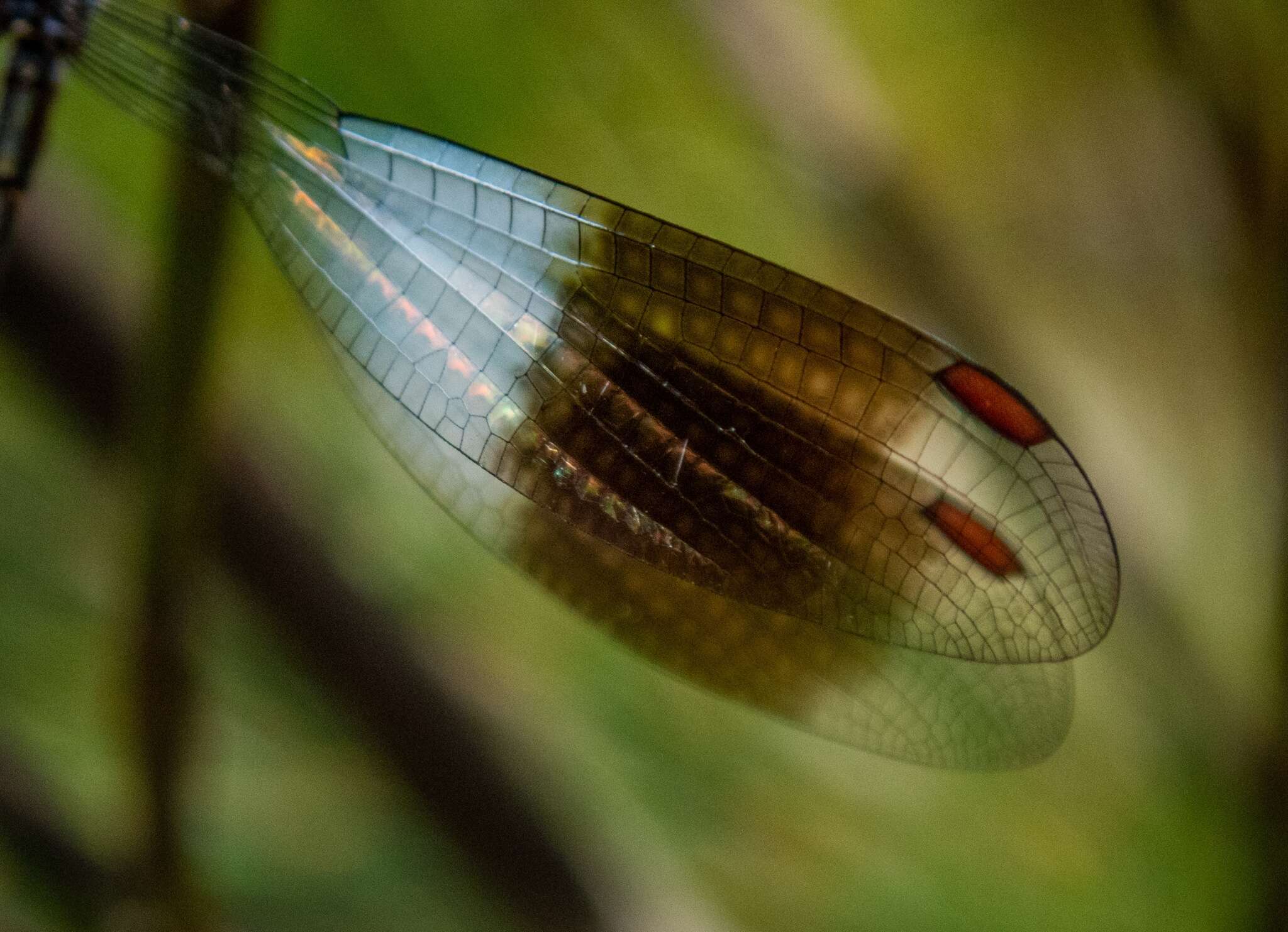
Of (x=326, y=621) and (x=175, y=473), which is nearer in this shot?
(x=175, y=473)

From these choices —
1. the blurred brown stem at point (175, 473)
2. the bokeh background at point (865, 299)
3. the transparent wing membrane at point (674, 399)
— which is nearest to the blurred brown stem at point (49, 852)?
the bokeh background at point (865, 299)

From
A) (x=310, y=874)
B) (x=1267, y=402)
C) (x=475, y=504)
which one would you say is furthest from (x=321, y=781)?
(x=1267, y=402)

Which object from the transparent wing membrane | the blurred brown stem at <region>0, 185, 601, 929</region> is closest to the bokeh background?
the blurred brown stem at <region>0, 185, 601, 929</region>

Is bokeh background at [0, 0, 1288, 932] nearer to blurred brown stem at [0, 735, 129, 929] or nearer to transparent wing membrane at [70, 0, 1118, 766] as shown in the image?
blurred brown stem at [0, 735, 129, 929]

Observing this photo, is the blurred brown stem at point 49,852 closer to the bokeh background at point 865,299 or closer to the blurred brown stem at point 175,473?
the bokeh background at point 865,299

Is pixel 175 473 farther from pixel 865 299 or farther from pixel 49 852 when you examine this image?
pixel 865 299

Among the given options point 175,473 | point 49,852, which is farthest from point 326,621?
point 49,852

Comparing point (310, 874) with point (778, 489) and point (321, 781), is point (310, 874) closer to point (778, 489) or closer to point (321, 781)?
point (321, 781)
